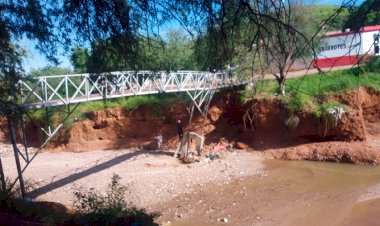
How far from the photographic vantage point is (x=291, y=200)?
488 inches

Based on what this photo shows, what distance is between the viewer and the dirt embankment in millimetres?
18156

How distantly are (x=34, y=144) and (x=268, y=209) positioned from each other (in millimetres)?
18282

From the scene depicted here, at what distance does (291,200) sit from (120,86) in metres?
6.65

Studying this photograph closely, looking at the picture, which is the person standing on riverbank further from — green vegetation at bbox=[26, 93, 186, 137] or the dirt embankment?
green vegetation at bbox=[26, 93, 186, 137]

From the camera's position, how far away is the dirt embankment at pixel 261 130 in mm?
18156

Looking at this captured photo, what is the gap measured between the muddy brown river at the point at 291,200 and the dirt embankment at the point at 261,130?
184 centimetres

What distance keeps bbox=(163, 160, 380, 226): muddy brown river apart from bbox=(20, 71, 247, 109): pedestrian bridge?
3.50 m

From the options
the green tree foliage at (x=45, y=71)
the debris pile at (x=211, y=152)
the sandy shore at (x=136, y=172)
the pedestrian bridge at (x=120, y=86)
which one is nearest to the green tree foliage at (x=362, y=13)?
the pedestrian bridge at (x=120, y=86)

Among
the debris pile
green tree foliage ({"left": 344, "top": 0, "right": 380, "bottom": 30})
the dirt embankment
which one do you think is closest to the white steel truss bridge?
the dirt embankment

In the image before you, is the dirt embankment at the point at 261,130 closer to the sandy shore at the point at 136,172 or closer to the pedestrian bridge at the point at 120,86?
the sandy shore at the point at 136,172

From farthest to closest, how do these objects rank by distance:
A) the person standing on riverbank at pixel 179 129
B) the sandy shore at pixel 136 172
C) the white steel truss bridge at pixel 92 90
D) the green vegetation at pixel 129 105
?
the green vegetation at pixel 129 105, the person standing on riverbank at pixel 179 129, the sandy shore at pixel 136 172, the white steel truss bridge at pixel 92 90

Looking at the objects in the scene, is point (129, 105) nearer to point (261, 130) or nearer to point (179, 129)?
point (179, 129)

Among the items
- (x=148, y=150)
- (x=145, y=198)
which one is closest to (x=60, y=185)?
(x=145, y=198)

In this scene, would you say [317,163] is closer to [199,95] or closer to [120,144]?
[199,95]
